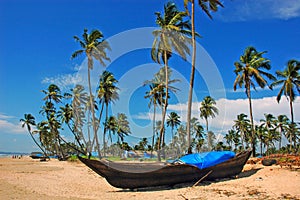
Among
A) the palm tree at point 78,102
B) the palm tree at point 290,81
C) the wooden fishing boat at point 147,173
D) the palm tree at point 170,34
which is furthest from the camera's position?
the palm tree at point 78,102

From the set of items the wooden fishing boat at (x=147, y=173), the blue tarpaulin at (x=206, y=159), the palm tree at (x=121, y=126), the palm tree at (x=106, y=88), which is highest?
the palm tree at (x=106, y=88)

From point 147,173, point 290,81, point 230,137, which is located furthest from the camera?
point 230,137

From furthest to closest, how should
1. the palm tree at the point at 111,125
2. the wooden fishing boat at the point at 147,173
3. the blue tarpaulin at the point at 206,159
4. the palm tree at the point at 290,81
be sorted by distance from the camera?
the palm tree at the point at 111,125, the palm tree at the point at 290,81, the blue tarpaulin at the point at 206,159, the wooden fishing boat at the point at 147,173

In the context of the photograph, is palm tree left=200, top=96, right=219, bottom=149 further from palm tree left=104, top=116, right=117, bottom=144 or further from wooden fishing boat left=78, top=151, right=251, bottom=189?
wooden fishing boat left=78, top=151, right=251, bottom=189

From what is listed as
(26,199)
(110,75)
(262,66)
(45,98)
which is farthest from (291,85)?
(45,98)

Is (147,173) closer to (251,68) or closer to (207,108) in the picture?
(251,68)

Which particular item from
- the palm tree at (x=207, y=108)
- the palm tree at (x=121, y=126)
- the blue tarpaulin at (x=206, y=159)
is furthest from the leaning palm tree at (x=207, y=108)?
the blue tarpaulin at (x=206, y=159)

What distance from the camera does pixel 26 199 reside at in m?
9.16

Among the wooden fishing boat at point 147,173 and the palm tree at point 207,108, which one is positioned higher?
the palm tree at point 207,108

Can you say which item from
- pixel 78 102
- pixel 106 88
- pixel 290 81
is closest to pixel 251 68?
pixel 290 81

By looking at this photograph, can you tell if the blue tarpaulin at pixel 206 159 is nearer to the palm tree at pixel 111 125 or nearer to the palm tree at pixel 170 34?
the palm tree at pixel 170 34

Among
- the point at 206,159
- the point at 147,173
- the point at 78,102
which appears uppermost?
the point at 78,102

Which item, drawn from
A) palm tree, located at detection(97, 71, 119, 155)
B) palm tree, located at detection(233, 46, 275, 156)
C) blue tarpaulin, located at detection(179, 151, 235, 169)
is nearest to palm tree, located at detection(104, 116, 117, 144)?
palm tree, located at detection(97, 71, 119, 155)

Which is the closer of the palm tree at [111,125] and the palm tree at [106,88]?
the palm tree at [106,88]
